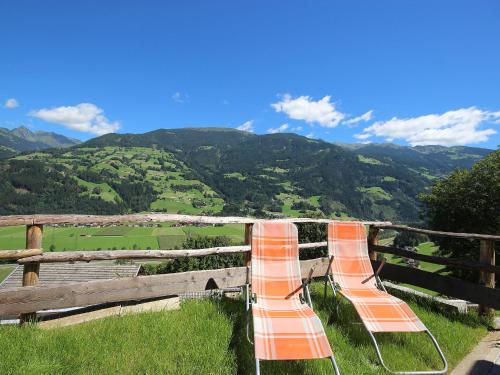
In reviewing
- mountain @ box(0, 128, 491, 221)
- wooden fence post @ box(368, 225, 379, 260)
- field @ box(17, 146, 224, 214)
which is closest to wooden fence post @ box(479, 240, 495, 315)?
wooden fence post @ box(368, 225, 379, 260)

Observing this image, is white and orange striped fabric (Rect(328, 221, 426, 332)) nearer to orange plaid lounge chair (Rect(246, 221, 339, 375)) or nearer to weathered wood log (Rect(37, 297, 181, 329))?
orange plaid lounge chair (Rect(246, 221, 339, 375))

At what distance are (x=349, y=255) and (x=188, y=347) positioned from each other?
2.96m

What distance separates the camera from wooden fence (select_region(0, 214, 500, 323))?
398 cm

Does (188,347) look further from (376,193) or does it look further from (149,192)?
(376,193)

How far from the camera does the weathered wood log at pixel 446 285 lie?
496 centimetres

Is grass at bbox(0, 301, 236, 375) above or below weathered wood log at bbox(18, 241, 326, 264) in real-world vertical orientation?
below

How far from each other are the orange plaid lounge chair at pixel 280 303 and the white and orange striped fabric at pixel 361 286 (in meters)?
0.69

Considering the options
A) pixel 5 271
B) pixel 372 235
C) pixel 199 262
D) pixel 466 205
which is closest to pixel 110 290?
pixel 372 235

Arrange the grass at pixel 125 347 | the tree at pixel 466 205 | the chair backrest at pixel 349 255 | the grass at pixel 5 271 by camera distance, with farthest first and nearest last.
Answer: the grass at pixel 5 271, the tree at pixel 466 205, the chair backrest at pixel 349 255, the grass at pixel 125 347

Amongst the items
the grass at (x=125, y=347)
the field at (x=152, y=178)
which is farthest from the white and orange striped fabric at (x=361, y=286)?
the field at (x=152, y=178)

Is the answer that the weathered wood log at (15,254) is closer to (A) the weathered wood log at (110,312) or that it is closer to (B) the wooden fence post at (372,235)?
(A) the weathered wood log at (110,312)

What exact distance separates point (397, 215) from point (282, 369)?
7106 inches

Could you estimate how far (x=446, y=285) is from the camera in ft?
17.8

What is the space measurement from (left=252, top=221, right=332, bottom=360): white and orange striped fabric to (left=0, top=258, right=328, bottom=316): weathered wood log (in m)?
0.78
